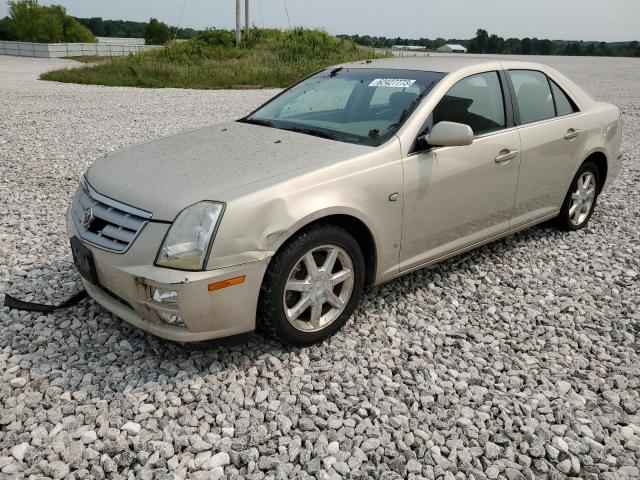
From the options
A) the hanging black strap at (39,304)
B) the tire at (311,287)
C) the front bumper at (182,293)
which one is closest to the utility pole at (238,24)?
the hanging black strap at (39,304)

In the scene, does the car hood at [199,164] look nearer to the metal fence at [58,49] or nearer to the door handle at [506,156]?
the door handle at [506,156]

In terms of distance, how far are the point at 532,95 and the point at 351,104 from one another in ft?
5.23

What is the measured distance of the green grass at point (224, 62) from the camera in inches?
803

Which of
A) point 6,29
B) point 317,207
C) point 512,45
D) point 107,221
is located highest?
point 6,29

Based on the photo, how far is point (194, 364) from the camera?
3.22m

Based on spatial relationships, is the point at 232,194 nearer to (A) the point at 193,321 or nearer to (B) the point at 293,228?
(B) the point at 293,228

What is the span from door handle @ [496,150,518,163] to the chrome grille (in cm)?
249

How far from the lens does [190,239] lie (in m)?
2.82

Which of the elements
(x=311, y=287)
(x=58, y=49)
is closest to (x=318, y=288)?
(x=311, y=287)

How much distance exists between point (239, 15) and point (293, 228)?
85.8 ft

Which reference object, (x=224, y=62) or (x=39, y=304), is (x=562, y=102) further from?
(x=224, y=62)

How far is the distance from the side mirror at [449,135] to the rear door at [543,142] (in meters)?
1.02

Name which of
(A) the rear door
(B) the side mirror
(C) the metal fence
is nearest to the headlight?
(B) the side mirror

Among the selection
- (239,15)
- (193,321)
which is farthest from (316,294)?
(239,15)
